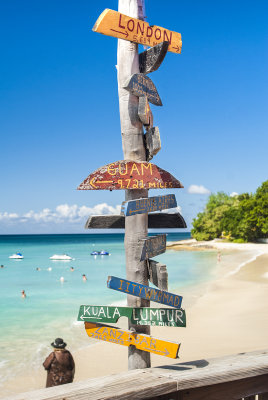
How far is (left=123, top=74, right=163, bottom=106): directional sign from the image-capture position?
3.72m

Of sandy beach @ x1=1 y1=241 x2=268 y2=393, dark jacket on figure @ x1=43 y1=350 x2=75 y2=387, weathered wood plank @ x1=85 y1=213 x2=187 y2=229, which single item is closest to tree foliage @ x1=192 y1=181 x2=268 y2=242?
sandy beach @ x1=1 y1=241 x2=268 y2=393

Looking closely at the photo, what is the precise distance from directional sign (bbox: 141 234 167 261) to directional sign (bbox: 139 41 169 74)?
67.5 inches

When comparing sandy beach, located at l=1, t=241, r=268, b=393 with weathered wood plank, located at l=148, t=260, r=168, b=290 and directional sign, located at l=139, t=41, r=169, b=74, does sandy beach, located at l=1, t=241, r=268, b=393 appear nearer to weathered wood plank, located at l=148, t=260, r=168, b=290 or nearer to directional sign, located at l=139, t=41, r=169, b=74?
weathered wood plank, located at l=148, t=260, r=168, b=290

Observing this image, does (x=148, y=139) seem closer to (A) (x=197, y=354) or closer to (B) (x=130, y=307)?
(B) (x=130, y=307)

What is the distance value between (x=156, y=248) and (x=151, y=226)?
0.36 metres

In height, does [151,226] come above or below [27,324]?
above

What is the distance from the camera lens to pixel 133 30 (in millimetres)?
3945

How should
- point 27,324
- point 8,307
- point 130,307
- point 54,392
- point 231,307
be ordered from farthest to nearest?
point 8,307 → point 231,307 → point 27,324 → point 130,307 → point 54,392

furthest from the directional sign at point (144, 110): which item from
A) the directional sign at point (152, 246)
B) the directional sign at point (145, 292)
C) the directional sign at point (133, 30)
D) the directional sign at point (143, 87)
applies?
the directional sign at point (145, 292)

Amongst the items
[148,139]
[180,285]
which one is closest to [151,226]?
[148,139]

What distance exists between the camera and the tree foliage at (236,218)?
212 ft

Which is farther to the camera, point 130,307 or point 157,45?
point 157,45

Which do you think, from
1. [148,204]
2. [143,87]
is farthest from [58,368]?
[143,87]

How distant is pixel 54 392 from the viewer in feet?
7.38
